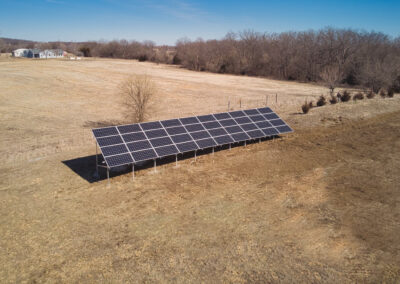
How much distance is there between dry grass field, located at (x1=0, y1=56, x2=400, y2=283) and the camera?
34.0 feet

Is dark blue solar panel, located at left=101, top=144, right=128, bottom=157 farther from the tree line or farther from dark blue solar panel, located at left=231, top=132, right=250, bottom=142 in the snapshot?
the tree line

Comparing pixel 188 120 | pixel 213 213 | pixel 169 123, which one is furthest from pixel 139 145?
pixel 213 213

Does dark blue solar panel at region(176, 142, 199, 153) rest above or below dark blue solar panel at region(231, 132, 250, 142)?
below

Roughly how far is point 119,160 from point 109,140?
199 centimetres

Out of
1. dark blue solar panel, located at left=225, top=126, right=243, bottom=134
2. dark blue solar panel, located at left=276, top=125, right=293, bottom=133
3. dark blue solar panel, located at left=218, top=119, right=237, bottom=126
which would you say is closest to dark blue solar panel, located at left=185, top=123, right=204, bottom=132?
dark blue solar panel, located at left=218, top=119, right=237, bottom=126

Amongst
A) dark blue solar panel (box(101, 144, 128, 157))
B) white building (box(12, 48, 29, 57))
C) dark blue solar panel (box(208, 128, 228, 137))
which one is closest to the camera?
dark blue solar panel (box(101, 144, 128, 157))

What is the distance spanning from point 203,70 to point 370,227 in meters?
96.1

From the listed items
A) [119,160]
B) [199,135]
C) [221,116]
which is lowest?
[119,160]

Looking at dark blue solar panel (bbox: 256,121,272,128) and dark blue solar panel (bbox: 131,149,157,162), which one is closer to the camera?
dark blue solar panel (bbox: 131,149,157,162)

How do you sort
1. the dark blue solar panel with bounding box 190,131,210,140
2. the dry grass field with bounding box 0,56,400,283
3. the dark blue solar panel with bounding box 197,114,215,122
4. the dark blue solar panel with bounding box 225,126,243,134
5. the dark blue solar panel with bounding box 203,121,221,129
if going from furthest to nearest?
the dark blue solar panel with bounding box 197,114,215,122
the dark blue solar panel with bounding box 225,126,243,134
the dark blue solar panel with bounding box 203,121,221,129
the dark blue solar panel with bounding box 190,131,210,140
the dry grass field with bounding box 0,56,400,283

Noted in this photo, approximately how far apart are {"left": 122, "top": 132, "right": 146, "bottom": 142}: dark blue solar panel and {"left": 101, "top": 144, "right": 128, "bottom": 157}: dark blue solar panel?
0.80m

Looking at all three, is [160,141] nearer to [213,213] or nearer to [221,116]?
[221,116]

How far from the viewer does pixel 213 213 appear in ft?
45.5

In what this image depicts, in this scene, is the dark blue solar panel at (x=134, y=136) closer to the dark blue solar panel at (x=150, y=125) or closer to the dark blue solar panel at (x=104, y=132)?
the dark blue solar panel at (x=104, y=132)
